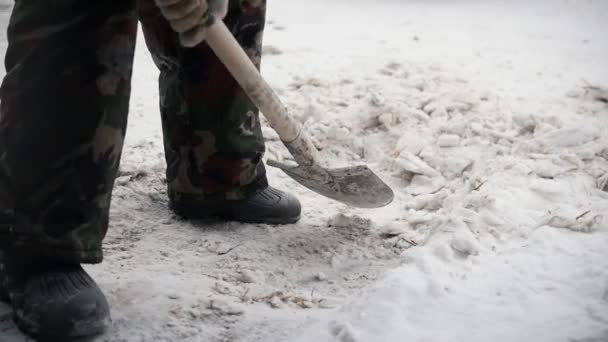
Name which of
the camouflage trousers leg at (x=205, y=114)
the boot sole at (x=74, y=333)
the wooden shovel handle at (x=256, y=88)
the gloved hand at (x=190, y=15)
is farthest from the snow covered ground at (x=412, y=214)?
the gloved hand at (x=190, y=15)

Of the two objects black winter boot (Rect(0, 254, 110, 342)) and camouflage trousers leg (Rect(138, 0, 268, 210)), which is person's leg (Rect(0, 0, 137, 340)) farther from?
camouflage trousers leg (Rect(138, 0, 268, 210))

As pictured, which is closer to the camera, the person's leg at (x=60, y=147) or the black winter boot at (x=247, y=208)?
the person's leg at (x=60, y=147)

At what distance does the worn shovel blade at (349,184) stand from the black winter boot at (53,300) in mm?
671

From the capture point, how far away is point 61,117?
121cm

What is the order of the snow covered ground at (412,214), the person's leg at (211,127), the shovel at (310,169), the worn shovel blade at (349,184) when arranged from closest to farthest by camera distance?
the snow covered ground at (412,214), the shovel at (310,169), the person's leg at (211,127), the worn shovel blade at (349,184)

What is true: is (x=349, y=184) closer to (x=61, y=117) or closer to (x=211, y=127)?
(x=211, y=127)

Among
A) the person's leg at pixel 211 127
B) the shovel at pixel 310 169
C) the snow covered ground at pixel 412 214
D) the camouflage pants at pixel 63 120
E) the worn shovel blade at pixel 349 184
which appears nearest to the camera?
the camouflage pants at pixel 63 120

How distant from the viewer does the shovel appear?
1.54 meters

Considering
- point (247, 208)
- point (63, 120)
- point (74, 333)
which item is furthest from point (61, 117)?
point (247, 208)

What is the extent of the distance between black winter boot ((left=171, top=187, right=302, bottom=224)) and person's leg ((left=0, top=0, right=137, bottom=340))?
0.54 metres

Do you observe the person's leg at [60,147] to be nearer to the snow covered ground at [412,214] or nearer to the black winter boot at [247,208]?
the snow covered ground at [412,214]

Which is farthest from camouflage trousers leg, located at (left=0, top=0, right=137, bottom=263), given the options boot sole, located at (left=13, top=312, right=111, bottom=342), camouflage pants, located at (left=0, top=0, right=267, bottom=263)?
boot sole, located at (left=13, top=312, right=111, bottom=342)

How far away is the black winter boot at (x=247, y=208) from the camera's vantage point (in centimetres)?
183

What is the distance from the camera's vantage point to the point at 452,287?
1351 mm
